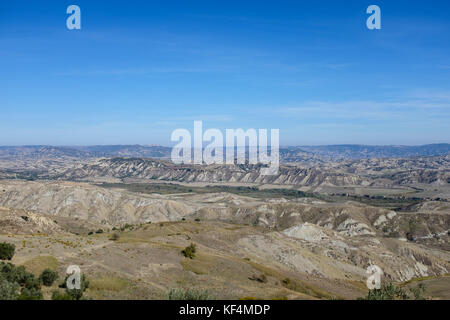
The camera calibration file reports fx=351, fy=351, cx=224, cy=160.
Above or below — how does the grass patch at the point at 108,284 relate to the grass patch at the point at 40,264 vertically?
below

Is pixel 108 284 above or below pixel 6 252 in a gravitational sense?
below

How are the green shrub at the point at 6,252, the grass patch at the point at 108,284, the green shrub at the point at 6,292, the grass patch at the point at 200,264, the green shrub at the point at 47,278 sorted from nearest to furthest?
1. the green shrub at the point at 6,292
2. the green shrub at the point at 47,278
3. the grass patch at the point at 108,284
4. the green shrub at the point at 6,252
5. the grass patch at the point at 200,264

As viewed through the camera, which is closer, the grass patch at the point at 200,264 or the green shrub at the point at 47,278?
the green shrub at the point at 47,278

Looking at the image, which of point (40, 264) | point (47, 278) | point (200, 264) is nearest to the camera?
point (47, 278)

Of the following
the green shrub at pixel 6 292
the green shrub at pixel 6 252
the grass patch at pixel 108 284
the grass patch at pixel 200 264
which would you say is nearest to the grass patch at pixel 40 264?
the green shrub at pixel 6 252

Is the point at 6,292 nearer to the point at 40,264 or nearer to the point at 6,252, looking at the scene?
the point at 40,264

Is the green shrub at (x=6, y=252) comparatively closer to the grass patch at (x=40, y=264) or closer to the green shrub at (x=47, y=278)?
the grass patch at (x=40, y=264)

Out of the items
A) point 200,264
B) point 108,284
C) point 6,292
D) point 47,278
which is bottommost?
point 200,264

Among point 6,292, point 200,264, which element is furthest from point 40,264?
point 200,264

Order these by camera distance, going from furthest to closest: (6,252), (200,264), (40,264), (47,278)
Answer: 1. (200,264)
2. (6,252)
3. (40,264)
4. (47,278)

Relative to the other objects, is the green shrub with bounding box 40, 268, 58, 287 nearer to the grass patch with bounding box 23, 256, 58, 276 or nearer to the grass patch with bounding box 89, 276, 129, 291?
the grass patch with bounding box 89, 276, 129, 291

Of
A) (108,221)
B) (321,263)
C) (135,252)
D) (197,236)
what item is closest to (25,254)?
(135,252)
